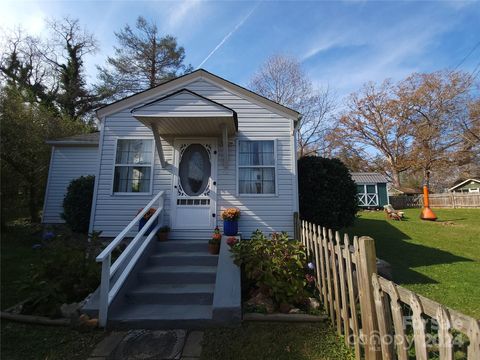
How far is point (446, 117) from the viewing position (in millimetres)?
25062

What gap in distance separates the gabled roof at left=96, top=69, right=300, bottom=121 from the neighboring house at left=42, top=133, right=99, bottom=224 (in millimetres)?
4491

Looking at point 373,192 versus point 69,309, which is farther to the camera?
point 373,192

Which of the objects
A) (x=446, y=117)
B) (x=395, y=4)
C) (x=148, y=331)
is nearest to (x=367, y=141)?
(x=446, y=117)

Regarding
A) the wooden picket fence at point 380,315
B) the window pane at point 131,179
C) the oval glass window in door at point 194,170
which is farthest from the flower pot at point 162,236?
the wooden picket fence at point 380,315

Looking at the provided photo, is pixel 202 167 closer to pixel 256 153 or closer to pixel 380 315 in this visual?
pixel 256 153

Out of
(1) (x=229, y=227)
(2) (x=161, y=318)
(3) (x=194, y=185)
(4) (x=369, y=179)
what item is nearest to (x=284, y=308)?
(2) (x=161, y=318)

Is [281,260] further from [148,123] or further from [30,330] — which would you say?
[148,123]

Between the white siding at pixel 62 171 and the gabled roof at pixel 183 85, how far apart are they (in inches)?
179

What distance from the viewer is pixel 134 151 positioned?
614cm

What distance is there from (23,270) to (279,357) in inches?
203

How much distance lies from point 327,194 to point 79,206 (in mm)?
6697

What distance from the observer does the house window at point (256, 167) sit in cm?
594

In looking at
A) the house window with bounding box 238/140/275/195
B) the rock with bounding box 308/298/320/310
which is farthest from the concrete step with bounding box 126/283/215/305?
the house window with bounding box 238/140/275/195

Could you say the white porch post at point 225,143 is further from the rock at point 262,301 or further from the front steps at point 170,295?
the rock at point 262,301
